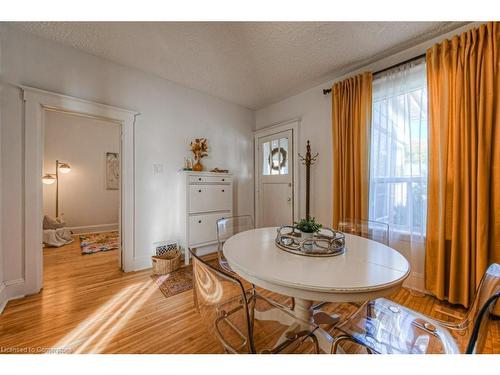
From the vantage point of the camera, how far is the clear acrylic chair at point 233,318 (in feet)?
2.55

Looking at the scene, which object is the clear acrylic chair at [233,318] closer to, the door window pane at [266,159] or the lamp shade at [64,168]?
the door window pane at [266,159]

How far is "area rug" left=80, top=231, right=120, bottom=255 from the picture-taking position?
3358 mm

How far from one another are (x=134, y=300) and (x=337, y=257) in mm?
1854

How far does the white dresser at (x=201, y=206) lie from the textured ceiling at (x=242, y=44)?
136 centimetres

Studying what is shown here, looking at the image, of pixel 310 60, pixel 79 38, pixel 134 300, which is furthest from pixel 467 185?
pixel 79 38

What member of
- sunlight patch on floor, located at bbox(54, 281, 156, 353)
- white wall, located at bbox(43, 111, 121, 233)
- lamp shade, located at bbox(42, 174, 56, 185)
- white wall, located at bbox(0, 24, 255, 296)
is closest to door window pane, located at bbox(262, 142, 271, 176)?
white wall, located at bbox(0, 24, 255, 296)

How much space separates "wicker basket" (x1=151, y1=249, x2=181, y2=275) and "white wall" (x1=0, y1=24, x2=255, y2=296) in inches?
9.2

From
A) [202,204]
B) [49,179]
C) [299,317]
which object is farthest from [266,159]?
[49,179]

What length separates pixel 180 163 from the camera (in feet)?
9.59

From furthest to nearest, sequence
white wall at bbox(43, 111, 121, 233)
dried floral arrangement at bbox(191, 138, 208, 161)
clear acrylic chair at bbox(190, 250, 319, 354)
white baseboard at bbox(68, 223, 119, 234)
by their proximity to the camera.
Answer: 1. white baseboard at bbox(68, 223, 119, 234)
2. white wall at bbox(43, 111, 121, 233)
3. dried floral arrangement at bbox(191, 138, 208, 161)
4. clear acrylic chair at bbox(190, 250, 319, 354)

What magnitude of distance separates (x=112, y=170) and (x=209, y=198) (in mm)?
3414

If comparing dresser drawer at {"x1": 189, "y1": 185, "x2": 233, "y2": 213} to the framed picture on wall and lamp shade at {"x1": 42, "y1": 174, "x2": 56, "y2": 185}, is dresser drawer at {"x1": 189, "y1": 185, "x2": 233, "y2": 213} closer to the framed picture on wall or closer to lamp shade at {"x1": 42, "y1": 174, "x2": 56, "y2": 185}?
the framed picture on wall

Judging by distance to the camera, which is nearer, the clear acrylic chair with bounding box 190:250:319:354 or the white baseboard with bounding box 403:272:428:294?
the clear acrylic chair with bounding box 190:250:319:354
